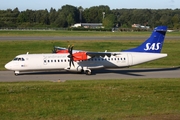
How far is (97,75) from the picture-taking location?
31578 millimetres

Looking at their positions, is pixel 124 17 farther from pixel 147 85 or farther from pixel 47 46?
pixel 147 85

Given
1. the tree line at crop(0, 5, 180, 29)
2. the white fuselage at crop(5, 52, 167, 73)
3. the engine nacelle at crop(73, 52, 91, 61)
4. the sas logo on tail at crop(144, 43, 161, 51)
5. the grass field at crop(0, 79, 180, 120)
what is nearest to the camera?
the grass field at crop(0, 79, 180, 120)

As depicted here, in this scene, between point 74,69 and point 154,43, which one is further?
point 154,43

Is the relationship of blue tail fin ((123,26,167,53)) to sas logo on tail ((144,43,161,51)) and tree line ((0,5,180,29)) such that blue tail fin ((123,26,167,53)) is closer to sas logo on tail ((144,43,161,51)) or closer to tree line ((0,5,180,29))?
sas logo on tail ((144,43,161,51))

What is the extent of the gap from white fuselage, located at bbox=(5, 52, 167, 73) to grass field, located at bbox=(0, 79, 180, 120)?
7285mm

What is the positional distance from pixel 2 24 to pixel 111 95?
119 meters

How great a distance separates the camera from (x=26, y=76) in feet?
100

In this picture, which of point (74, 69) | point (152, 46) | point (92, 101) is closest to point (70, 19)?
point (152, 46)

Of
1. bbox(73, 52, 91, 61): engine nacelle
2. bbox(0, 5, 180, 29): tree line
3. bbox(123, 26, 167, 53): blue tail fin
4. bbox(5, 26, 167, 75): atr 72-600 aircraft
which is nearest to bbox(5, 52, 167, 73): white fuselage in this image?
bbox(5, 26, 167, 75): atr 72-600 aircraft

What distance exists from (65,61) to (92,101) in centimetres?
1245

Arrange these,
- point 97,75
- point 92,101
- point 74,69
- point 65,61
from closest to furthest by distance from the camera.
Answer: point 92,101, point 65,61, point 74,69, point 97,75

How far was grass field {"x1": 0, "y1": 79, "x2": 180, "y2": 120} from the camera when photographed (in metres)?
16.4

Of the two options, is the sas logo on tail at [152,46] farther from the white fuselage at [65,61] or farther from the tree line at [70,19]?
the tree line at [70,19]

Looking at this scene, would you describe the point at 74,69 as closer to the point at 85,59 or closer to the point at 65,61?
the point at 65,61
